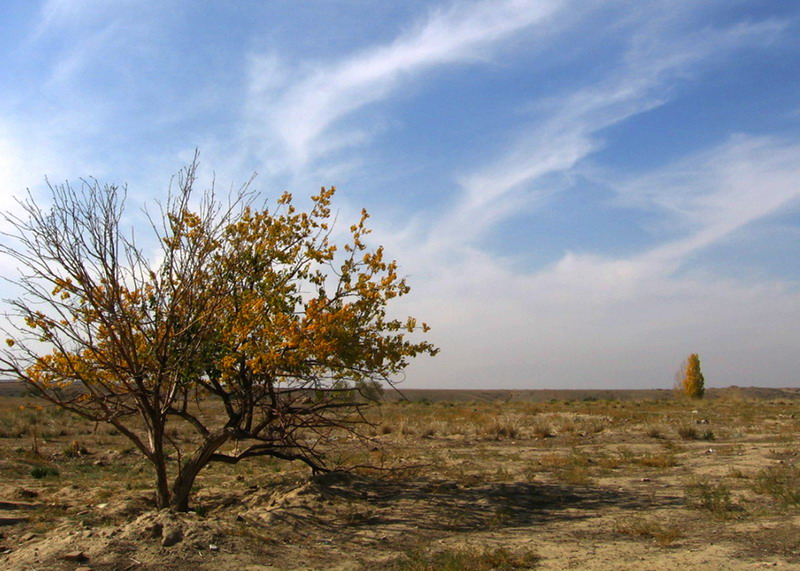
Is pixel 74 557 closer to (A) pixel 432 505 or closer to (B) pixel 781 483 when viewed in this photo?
(A) pixel 432 505

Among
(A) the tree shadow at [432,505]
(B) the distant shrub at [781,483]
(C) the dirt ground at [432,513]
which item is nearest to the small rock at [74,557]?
(C) the dirt ground at [432,513]

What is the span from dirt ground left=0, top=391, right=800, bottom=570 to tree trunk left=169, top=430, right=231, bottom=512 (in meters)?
0.35

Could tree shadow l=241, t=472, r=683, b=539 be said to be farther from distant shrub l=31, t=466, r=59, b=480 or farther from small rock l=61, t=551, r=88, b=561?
distant shrub l=31, t=466, r=59, b=480

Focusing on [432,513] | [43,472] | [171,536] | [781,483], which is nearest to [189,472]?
[171,536]

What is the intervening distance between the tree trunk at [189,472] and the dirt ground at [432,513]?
350mm

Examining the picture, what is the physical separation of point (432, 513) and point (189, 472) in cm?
344

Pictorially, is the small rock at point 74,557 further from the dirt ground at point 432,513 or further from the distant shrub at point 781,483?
the distant shrub at point 781,483

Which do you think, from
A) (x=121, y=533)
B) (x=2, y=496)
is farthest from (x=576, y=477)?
(x=2, y=496)

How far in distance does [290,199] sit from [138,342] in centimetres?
300

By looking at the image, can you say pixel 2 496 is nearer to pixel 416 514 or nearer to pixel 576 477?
pixel 416 514

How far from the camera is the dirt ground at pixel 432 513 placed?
6.86m

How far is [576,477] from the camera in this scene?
1198cm

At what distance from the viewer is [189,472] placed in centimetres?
886

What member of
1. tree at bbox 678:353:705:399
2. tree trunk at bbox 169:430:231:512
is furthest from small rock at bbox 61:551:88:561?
tree at bbox 678:353:705:399
